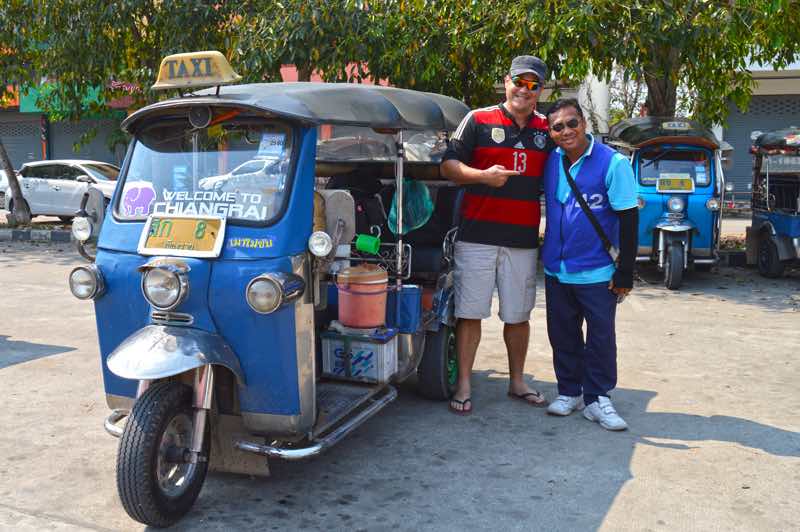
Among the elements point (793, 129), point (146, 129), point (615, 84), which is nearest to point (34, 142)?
point (615, 84)

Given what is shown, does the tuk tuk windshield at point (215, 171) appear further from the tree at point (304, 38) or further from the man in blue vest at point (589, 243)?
the tree at point (304, 38)

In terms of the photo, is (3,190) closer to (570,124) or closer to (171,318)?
(171,318)

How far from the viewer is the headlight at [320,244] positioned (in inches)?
144

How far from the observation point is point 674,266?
960cm

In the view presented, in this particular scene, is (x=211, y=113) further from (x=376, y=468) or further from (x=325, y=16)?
(x=325, y=16)

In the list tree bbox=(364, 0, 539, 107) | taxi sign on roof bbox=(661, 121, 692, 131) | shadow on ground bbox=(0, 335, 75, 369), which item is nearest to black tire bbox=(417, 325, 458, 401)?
shadow on ground bbox=(0, 335, 75, 369)

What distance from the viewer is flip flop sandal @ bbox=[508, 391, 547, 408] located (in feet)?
17.1

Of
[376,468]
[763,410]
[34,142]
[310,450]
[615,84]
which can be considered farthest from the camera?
[34,142]

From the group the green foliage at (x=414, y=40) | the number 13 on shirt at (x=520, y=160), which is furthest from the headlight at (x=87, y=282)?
the green foliage at (x=414, y=40)

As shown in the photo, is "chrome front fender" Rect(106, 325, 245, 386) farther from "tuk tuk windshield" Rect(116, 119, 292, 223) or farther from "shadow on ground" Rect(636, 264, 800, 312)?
"shadow on ground" Rect(636, 264, 800, 312)

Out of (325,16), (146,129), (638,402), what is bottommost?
(638,402)

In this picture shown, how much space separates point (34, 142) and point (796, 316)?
81.7 ft

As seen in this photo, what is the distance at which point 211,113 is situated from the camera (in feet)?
12.4

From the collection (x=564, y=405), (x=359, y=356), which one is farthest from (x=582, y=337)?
(x=359, y=356)
